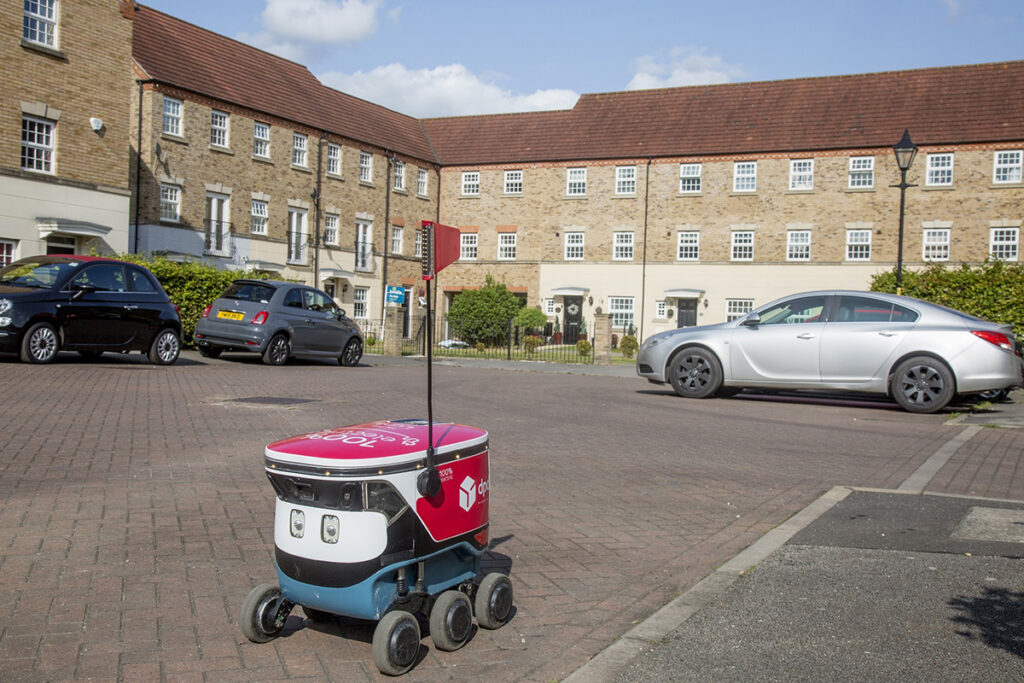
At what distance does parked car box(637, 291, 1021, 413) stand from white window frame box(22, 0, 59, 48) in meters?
19.8

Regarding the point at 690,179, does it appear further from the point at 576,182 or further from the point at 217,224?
the point at 217,224

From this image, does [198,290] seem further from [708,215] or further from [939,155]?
[939,155]

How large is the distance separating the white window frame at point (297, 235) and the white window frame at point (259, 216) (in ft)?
4.86

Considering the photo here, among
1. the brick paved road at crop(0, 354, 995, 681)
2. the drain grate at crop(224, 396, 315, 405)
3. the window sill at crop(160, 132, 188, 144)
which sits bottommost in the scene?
the brick paved road at crop(0, 354, 995, 681)

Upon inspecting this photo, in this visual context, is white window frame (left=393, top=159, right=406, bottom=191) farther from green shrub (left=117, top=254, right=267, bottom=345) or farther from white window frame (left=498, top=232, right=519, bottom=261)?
green shrub (left=117, top=254, right=267, bottom=345)

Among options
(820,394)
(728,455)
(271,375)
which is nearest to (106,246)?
(271,375)

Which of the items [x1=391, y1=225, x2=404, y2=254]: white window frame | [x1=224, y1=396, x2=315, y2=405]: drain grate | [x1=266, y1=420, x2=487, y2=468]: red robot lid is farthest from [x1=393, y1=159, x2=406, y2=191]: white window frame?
[x1=266, y1=420, x2=487, y2=468]: red robot lid

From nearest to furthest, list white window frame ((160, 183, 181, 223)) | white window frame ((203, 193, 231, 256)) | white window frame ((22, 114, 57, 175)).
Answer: white window frame ((22, 114, 57, 175)), white window frame ((160, 183, 181, 223)), white window frame ((203, 193, 231, 256))

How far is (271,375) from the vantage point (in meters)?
16.2

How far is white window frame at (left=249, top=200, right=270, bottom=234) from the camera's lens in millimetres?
37469

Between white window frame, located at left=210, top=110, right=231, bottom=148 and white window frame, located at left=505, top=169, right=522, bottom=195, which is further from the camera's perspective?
white window frame, located at left=505, top=169, right=522, bottom=195

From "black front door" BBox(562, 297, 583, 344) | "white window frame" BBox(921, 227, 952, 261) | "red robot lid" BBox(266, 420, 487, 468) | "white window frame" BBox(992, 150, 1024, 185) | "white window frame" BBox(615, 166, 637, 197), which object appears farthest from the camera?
"black front door" BBox(562, 297, 583, 344)

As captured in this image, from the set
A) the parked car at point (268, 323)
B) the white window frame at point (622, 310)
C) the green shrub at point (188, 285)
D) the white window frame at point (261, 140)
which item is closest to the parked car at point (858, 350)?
the parked car at point (268, 323)

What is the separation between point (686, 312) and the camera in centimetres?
4412
